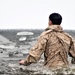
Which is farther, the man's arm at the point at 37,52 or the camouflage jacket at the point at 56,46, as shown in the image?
the camouflage jacket at the point at 56,46

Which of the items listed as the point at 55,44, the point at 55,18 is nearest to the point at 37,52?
the point at 55,44

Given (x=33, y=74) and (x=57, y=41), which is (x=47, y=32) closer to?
(x=57, y=41)

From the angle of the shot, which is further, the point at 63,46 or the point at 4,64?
the point at 4,64

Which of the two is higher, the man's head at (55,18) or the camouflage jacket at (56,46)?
the man's head at (55,18)

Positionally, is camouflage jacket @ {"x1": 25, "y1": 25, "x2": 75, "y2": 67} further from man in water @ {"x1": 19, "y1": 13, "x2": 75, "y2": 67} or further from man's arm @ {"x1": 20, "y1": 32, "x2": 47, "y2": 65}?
man's arm @ {"x1": 20, "y1": 32, "x2": 47, "y2": 65}

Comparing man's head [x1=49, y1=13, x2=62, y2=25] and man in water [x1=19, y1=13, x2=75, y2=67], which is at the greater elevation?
man's head [x1=49, y1=13, x2=62, y2=25]

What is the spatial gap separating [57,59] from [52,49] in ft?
0.78

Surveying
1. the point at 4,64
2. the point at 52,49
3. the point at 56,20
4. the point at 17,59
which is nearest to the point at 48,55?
the point at 52,49

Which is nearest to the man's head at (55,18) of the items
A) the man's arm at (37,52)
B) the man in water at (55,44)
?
the man in water at (55,44)

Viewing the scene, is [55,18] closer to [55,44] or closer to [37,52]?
[55,44]

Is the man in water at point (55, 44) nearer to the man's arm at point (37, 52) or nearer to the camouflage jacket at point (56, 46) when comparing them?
the camouflage jacket at point (56, 46)

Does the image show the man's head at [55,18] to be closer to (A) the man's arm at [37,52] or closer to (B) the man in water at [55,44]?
(B) the man in water at [55,44]

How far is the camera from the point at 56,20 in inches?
352

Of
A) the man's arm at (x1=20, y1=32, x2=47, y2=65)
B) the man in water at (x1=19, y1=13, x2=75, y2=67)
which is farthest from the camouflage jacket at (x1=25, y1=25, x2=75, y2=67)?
the man's arm at (x1=20, y1=32, x2=47, y2=65)
